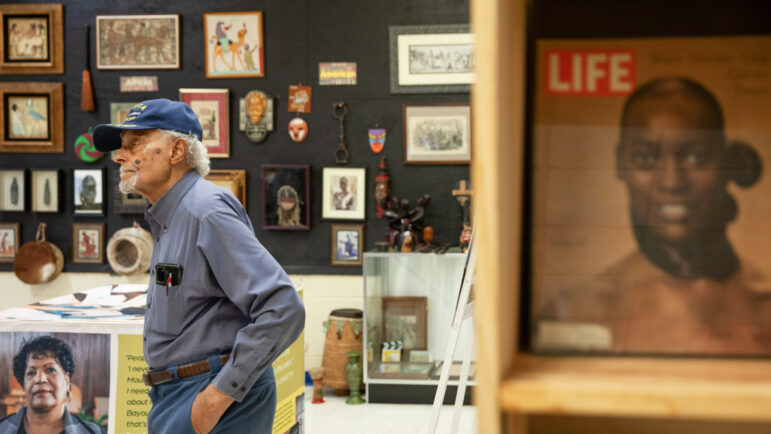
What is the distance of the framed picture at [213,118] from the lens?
277 inches

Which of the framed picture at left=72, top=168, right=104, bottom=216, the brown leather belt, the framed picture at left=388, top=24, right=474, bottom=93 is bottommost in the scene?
the brown leather belt

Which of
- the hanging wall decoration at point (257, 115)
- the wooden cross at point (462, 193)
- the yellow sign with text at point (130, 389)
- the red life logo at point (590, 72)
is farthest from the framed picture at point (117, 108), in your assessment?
the red life logo at point (590, 72)

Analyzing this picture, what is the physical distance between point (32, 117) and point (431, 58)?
3.81m

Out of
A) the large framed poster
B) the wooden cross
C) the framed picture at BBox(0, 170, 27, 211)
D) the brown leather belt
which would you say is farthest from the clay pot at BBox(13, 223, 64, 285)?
the large framed poster

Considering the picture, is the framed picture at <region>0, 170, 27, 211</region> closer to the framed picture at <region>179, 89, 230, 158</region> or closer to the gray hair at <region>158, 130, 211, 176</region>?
the framed picture at <region>179, 89, 230, 158</region>

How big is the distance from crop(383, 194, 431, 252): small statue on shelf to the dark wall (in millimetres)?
244

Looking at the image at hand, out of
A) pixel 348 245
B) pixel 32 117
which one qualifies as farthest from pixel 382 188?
pixel 32 117

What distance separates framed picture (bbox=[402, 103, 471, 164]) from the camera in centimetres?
675

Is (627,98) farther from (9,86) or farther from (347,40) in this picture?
(9,86)

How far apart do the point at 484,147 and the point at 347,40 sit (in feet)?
21.2

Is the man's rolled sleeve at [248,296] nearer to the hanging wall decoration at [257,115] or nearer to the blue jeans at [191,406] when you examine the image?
the blue jeans at [191,406]

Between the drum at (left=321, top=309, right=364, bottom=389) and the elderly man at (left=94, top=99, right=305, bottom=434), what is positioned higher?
the elderly man at (left=94, top=99, right=305, bottom=434)

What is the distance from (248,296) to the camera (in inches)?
92.9

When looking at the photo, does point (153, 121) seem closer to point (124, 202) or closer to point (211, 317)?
point (211, 317)
